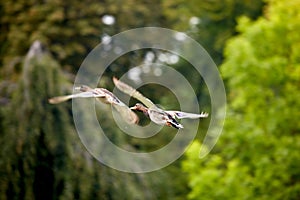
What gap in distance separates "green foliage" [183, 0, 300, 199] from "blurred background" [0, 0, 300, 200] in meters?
0.02

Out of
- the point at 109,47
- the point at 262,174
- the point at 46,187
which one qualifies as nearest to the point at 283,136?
the point at 262,174

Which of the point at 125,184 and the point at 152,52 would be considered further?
the point at 152,52

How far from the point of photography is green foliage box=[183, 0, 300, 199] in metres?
11.4

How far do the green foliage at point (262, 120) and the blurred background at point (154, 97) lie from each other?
2cm

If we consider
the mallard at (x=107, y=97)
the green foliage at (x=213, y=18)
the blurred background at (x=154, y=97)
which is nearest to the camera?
the mallard at (x=107, y=97)

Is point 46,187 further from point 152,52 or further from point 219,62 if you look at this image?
point 219,62

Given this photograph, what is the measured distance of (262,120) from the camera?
11.9 m

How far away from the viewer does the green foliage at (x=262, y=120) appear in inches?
450

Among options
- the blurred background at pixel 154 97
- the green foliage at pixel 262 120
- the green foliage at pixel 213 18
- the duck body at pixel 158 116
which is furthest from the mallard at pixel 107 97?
the green foliage at pixel 213 18

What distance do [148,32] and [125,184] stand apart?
7.55m

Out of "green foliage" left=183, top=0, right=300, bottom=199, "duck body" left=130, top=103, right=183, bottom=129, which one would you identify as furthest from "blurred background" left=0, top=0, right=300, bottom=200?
"duck body" left=130, top=103, right=183, bottom=129

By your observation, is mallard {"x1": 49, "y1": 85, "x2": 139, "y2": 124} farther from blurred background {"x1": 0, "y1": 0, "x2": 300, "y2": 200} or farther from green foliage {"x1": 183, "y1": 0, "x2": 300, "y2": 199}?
green foliage {"x1": 183, "y1": 0, "x2": 300, "y2": 199}

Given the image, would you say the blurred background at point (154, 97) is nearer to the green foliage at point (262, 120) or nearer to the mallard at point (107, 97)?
the green foliage at point (262, 120)

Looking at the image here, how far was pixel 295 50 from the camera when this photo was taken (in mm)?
11805
